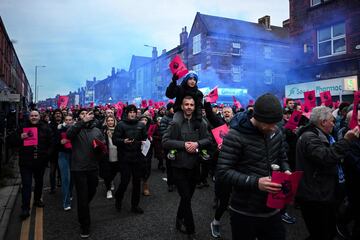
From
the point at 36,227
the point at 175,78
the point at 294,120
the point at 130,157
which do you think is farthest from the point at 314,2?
the point at 36,227

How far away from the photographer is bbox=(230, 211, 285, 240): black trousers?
243 cm

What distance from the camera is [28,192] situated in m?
5.41

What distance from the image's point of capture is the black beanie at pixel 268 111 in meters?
2.30

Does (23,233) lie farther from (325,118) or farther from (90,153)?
(325,118)

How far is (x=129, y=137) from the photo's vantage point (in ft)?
18.5

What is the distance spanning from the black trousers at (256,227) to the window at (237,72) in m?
33.0

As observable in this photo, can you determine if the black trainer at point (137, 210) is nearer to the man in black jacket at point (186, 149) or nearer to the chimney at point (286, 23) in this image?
the man in black jacket at point (186, 149)

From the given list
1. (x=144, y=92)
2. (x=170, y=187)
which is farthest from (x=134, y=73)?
(x=170, y=187)

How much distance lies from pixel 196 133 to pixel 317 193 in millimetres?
1758

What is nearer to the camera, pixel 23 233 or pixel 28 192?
pixel 23 233

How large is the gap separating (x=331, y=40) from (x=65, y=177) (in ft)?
52.5

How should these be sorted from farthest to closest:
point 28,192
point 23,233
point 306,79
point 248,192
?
point 306,79 < point 28,192 < point 23,233 < point 248,192

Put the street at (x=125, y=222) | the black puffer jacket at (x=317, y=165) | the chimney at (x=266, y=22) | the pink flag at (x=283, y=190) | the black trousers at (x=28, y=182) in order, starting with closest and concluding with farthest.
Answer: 1. the pink flag at (x=283, y=190)
2. the black puffer jacket at (x=317, y=165)
3. the street at (x=125, y=222)
4. the black trousers at (x=28, y=182)
5. the chimney at (x=266, y=22)

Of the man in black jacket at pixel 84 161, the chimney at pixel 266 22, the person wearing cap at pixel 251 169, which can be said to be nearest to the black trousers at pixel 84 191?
the man in black jacket at pixel 84 161
